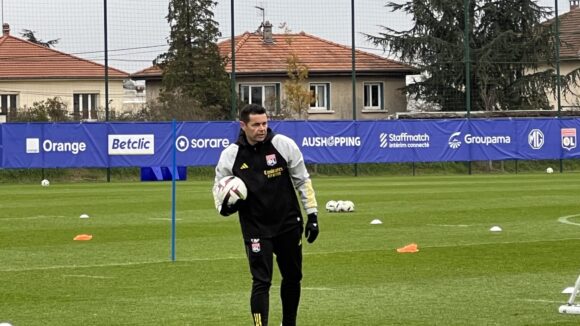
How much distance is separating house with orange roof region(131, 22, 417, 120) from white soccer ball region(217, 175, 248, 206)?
5237cm

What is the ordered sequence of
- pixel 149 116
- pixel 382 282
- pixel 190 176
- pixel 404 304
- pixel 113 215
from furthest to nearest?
pixel 149 116 → pixel 190 176 → pixel 113 215 → pixel 382 282 → pixel 404 304

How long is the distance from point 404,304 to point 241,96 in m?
50.4

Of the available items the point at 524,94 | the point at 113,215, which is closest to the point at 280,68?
the point at 524,94

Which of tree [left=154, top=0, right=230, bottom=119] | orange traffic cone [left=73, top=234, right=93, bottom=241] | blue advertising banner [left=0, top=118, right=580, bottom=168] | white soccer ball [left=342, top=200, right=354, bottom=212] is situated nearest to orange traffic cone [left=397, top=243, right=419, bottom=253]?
orange traffic cone [left=73, top=234, right=93, bottom=241]

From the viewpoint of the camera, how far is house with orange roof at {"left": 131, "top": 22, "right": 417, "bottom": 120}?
62.5 metres

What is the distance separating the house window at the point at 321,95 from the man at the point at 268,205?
176ft

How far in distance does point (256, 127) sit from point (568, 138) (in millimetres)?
38368

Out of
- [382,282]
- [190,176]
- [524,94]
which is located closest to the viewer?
[382,282]

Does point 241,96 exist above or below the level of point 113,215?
above

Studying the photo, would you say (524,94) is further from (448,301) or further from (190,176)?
(448,301)

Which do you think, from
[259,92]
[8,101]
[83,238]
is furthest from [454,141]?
[8,101]

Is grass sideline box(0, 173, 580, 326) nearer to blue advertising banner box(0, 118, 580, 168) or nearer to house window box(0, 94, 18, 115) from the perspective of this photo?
blue advertising banner box(0, 118, 580, 168)

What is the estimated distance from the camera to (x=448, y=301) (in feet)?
38.8

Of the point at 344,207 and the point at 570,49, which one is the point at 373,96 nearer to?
the point at 570,49
